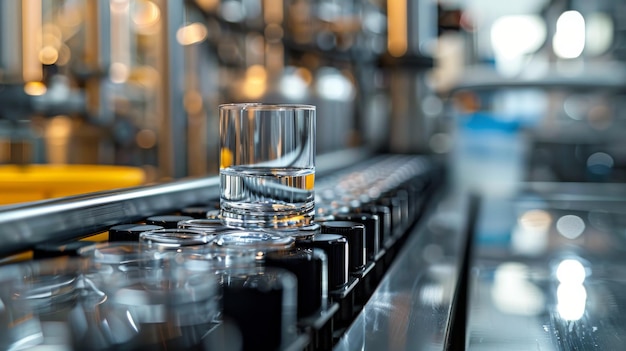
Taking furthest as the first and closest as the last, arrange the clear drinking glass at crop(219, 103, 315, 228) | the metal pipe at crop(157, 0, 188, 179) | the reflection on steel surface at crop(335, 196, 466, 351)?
1. the metal pipe at crop(157, 0, 188, 179)
2. the clear drinking glass at crop(219, 103, 315, 228)
3. the reflection on steel surface at crop(335, 196, 466, 351)

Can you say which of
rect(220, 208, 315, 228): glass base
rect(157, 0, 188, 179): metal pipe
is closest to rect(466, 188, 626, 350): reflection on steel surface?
rect(220, 208, 315, 228): glass base

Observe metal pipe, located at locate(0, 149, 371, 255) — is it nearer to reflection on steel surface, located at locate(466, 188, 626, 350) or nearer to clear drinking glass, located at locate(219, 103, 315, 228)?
clear drinking glass, located at locate(219, 103, 315, 228)

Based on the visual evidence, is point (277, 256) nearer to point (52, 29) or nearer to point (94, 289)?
point (94, 289)

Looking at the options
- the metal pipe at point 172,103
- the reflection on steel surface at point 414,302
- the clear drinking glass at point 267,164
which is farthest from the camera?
the metal pipe at point 172,103

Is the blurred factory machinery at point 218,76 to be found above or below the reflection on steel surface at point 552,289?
above

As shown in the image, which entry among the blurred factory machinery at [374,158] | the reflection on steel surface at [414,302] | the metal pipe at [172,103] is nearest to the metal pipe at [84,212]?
the blurred factory machinery at [374,158]

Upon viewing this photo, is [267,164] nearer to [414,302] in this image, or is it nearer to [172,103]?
[414,302]

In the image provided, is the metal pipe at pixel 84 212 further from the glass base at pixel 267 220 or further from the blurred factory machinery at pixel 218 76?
the blurred factory machinery at pixel 218 76

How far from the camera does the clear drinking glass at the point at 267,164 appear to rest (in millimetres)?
388

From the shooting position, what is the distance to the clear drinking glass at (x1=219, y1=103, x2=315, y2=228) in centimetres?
39

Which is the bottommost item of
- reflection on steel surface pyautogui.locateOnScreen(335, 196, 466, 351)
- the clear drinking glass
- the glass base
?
reflection on steel surface pyautogui.locateOnScreen(335, 196, 466, 351)

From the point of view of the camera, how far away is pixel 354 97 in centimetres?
159

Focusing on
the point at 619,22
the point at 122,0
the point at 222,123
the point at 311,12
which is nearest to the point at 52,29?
the point at 122,0

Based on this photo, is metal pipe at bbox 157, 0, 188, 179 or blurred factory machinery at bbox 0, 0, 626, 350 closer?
blurred factory machinery at bbox 0, 0, 626, 350
